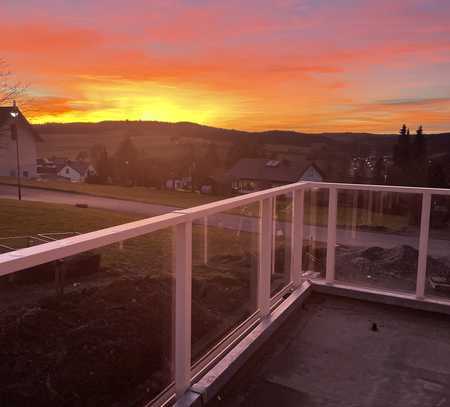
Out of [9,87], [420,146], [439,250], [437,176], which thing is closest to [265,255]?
[439,250]

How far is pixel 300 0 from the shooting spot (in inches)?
350

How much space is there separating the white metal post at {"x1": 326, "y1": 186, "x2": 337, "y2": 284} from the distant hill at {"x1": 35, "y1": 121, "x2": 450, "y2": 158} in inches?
511

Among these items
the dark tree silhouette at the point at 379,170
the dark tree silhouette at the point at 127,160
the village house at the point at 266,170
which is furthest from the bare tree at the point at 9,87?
the dark tree silhouette at the point at 379,170

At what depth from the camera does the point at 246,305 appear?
8.91 ft

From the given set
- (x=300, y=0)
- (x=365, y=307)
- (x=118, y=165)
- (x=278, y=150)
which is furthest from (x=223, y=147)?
(x=365, y=307)

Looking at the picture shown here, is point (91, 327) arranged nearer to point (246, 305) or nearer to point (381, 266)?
point (246, 305)

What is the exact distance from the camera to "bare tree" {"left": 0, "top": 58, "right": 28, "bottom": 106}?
71.6ft

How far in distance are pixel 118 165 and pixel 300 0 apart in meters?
23.6

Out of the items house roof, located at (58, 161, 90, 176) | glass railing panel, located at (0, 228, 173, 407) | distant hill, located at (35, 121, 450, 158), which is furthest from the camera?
house roof, located at (58, 161, 90, 176)

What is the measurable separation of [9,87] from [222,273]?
23.6 meters

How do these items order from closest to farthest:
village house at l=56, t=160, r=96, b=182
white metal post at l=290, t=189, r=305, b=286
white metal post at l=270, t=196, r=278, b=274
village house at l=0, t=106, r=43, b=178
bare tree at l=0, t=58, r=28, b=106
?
white metal post at l=270, t=196, r=278, b=274 → white metal post at l=290, t=189, r=305, b=286 → bare tree at l=0, t=58, r=28, b=106 → village house at l=0, t=106, r=43, b=178 → village house at l=56, t=160, r=96, b=182

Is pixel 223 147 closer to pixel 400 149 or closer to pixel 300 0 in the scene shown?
pixel 400 149

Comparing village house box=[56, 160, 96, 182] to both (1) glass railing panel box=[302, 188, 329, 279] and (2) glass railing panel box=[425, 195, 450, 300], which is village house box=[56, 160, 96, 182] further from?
(2) glass railing panel box=[425, 195, 450, 300]

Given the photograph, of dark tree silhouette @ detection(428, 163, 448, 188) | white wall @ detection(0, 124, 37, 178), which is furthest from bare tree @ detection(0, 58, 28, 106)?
dark tree silhouette @ detection(428, 163, 448, 188)
